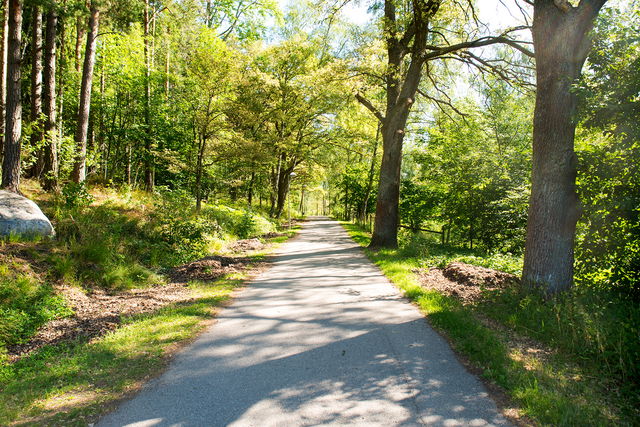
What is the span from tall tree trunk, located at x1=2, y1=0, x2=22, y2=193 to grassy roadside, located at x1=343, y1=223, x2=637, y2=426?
10.1 metres

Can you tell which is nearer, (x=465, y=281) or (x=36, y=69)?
(x=465, y=281)

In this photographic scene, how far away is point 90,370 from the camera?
12.5 feet

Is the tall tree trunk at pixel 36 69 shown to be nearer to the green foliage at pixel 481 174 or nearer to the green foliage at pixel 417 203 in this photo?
the green foliage at pixel 481 174

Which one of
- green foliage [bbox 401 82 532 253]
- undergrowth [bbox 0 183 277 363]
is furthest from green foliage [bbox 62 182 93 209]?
green foliage [bbox 401 82 532 253]

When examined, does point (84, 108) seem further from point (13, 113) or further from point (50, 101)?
point (13, 113)

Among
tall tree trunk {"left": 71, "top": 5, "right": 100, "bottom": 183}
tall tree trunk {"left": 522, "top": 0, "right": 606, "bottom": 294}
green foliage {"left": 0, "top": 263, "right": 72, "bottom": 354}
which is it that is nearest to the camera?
green foliage {"left": 0, "top": 263, "right": 72, "bottom": 354}

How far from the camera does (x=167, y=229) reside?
11.0 meters

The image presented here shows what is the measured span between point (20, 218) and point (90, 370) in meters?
5.49

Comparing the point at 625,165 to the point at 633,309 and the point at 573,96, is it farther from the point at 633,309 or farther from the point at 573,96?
the point at 633,309

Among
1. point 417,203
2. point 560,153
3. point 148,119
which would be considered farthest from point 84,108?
point 417,203

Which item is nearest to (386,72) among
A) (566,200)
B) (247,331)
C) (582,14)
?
(582,14)

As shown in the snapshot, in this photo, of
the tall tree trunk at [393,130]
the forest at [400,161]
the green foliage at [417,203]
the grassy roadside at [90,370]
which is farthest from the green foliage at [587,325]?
the green foliage at [417,203]

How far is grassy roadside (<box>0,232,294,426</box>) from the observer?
121 inches

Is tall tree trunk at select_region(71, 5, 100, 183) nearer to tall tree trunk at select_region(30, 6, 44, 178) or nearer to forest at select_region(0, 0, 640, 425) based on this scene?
forest at select_region(0, 0, 640, 425)
